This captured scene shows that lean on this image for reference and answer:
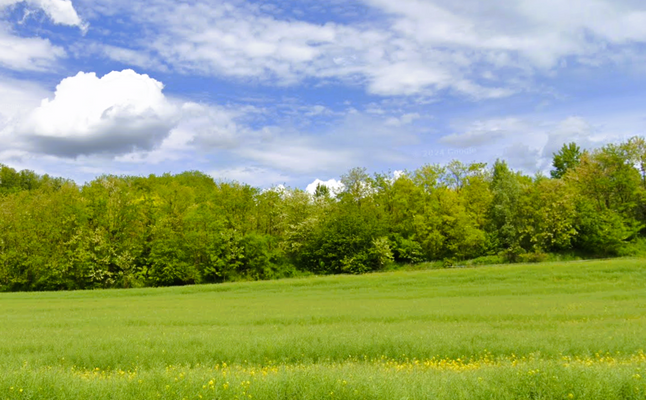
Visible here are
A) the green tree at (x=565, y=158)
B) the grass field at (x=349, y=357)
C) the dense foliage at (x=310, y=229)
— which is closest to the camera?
the grass field at (x=349, y=357)

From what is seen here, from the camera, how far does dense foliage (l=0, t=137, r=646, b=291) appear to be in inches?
2491

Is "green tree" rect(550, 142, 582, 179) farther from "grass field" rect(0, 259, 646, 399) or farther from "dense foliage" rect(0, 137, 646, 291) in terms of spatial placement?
"grass field" rect(0, 259, 646, 399)

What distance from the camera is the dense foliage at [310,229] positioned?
63281mm

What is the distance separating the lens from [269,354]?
12.7 meters

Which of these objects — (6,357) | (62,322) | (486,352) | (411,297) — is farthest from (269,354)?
(411,297)

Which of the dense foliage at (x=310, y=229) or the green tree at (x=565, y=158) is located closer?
the dense foliage at (x=310, y=229)

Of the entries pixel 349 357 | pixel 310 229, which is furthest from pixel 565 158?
pixel 349 357

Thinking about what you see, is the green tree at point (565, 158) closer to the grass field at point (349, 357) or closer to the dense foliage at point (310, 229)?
the dense foliage at point (310, 229)

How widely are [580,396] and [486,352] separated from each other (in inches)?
218

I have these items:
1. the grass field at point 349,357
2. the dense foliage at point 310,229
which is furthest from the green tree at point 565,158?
the grass field at point 349,357

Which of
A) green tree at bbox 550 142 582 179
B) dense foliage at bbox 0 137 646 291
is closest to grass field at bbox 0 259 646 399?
dense foliage at bbox 0 137 646 291

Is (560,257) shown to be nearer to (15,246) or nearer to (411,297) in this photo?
(411,297)

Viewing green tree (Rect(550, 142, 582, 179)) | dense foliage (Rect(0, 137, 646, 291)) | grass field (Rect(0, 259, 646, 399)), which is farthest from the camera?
green tree (Rect(550, 142, 582, 179))

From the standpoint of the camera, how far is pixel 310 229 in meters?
70.7
